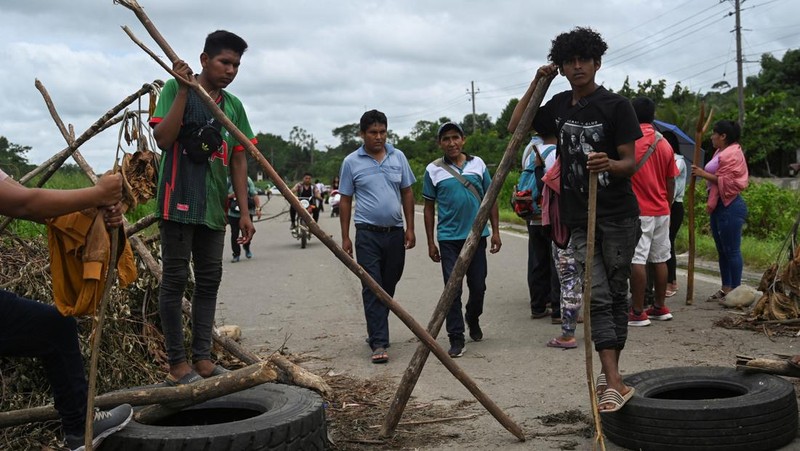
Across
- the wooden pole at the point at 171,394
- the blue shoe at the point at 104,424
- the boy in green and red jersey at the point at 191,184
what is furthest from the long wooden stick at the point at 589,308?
the blue shoe at the point at 104,424

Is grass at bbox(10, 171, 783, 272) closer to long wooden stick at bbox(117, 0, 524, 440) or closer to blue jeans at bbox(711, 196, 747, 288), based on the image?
blue jeans at bbox(711, 196, 747, 288)

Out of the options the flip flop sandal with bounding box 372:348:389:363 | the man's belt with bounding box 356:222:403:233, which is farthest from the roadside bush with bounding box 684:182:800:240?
the flip flop sandal with bounding box 372:348:389:363

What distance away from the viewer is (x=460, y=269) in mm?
4766

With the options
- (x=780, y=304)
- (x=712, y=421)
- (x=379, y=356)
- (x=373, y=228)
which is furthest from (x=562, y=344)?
(x=712, y=421)

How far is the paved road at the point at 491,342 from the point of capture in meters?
5.32

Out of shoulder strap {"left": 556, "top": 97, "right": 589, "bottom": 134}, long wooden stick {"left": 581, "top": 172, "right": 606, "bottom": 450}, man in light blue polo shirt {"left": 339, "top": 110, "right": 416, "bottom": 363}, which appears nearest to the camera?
long wooden stick {"left": 581, "top": 172, "right": 606, "bottom": 450}

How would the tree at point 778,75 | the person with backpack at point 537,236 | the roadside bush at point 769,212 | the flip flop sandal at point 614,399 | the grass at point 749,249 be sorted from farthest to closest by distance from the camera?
the tree at point 778,75, the roadside bush at point 769,212, the grass at point 749,249, the person with backpack at point 537,236, the flip flop sandal at point 614,399

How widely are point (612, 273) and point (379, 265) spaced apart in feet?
8.99

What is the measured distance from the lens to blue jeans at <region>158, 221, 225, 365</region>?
180 inches

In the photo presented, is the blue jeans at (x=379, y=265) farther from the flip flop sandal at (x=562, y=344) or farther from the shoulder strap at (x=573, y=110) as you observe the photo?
the shoulder strap at (x=573, y=110)

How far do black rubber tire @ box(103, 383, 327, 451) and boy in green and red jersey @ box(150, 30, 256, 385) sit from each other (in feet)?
1.90

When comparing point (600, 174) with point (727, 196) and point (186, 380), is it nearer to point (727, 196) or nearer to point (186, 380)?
point (186, 380)

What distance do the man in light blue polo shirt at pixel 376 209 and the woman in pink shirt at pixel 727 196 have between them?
3404 millimetres

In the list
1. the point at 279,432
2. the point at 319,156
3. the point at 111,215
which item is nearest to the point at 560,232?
the point at 279,432
